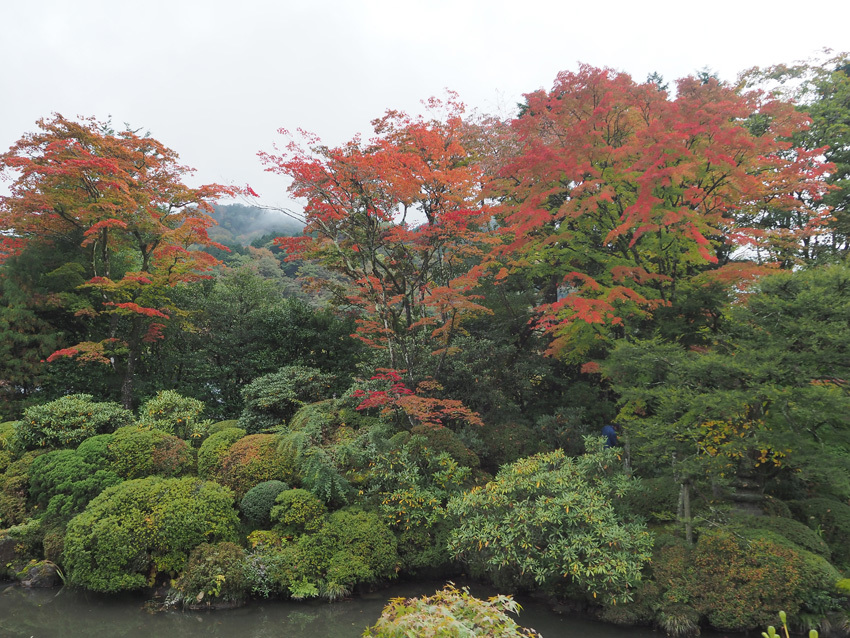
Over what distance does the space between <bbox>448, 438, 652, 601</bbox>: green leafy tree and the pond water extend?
473mm

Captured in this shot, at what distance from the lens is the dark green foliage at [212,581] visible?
675 cm

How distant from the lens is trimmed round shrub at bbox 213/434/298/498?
26.8 feet

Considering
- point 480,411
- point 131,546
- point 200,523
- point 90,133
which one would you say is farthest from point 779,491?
point 90,133

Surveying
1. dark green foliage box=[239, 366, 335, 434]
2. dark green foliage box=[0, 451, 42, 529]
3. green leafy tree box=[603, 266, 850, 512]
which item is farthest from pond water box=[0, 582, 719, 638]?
dark green foliage box=[239, 366, 335, 434]

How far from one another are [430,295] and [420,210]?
78.7 inches

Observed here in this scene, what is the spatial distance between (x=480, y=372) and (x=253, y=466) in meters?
4.89

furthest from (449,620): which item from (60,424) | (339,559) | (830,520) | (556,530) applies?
(60,424)

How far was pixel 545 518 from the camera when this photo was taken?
6.29 metres

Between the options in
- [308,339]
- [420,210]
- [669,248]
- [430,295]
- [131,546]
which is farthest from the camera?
[308,339]

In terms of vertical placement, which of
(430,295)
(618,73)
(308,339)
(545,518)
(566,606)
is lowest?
(566,606)

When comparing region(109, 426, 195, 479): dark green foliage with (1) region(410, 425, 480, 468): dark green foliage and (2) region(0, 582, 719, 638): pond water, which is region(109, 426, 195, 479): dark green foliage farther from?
(1) region(410, 425, 480, 468): dark green foliage

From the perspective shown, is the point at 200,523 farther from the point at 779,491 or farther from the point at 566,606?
the point at 779,491

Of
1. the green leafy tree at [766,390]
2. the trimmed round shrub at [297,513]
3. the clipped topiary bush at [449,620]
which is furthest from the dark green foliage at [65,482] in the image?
the green leafy tree at [766,390]

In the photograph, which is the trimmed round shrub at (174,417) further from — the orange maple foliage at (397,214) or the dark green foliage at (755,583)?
the dark green foliage at (755,583)
